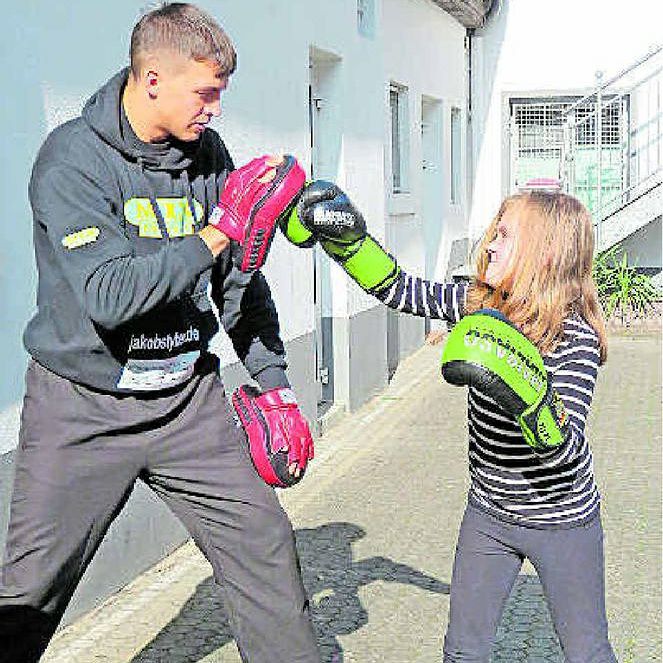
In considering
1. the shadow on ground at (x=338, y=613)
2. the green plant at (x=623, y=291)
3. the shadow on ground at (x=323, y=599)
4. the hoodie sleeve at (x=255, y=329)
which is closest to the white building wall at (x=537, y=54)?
the green plant at (x=623, y=291)

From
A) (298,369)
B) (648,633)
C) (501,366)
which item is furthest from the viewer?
(298,369)

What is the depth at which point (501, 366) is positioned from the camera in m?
3.03

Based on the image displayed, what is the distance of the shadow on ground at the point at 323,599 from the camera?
15.1ft

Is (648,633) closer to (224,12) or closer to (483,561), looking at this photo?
(483,561)

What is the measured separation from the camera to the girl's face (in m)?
3.42

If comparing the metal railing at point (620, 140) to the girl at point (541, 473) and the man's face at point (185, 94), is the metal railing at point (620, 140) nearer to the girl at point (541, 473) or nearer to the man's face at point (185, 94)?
the girl at point (541, 473)

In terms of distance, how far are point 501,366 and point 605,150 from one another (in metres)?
Result: 13.8

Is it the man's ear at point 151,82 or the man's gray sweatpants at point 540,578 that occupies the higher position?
the man's ear at point 151,82

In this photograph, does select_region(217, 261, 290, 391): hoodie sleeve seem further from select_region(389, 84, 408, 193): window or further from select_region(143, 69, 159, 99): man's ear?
select_region(389, 84, 408, 193): window

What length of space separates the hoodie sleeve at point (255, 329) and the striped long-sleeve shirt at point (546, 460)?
658mm

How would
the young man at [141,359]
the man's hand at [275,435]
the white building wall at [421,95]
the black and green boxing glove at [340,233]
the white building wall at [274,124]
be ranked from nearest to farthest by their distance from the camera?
the young man at [141,359] < the man's hand at [275,435] < the black and green boxing glove at [340,233] < the white building wall at [274,124] < the white building wall at [421,95]

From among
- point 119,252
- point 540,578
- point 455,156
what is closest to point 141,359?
point 119,252

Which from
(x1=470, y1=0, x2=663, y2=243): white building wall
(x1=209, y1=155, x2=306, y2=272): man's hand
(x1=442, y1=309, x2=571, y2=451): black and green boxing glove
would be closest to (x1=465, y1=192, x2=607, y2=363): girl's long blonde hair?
(x1=442, y1=309, x2=571, y2=451): black and green boxing glove

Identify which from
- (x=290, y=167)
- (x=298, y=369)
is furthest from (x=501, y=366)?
(x=298, y=369)
